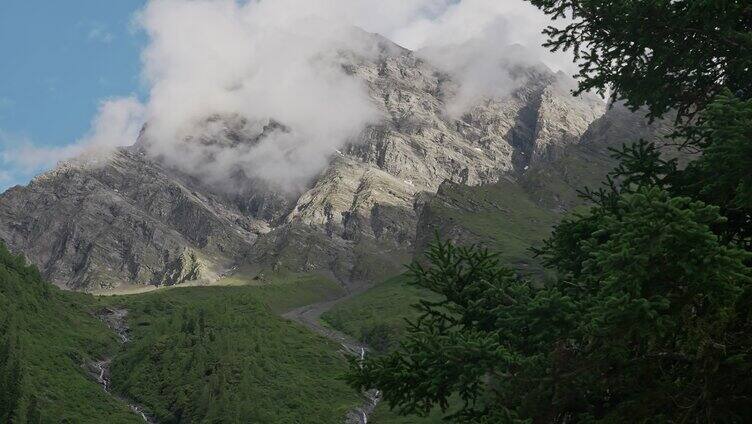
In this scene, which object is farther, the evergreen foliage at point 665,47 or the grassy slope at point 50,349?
the grassy slope at point 50,349

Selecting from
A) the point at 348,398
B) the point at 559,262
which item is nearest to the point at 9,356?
the point at 348,398

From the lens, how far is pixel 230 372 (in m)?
147

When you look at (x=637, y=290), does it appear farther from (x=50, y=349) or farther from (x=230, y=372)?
(x=50, y=349)

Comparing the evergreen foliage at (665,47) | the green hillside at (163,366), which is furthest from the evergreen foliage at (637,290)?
the green hillside at (163,366)

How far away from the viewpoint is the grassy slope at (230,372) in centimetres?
13312

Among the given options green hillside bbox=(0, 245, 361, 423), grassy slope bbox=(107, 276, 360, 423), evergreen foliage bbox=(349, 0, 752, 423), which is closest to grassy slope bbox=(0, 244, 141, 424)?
green hillside bbox=(0, 245, 361, 423)

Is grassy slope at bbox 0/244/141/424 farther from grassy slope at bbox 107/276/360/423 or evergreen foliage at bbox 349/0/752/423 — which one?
evergreen foliage at bbox 349/0/752/423

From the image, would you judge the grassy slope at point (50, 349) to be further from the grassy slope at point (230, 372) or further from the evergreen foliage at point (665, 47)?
the evergreen foliage at point (665, 47)

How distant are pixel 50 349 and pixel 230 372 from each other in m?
35.1

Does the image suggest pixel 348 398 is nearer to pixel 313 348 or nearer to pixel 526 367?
pixel 313 348

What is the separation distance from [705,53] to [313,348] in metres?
171

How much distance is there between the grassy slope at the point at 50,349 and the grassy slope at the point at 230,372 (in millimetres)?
8251

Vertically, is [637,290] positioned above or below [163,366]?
above

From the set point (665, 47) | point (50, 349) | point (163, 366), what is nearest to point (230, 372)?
point (163, 366)
